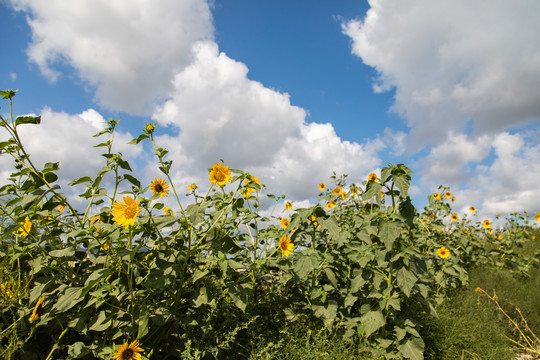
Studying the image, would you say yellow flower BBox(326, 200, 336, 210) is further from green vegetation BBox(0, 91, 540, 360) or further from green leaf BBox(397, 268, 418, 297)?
green leaf BBox(397, 268, 418, 297)

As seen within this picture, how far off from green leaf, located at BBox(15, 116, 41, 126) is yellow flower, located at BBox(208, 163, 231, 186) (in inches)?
39.8

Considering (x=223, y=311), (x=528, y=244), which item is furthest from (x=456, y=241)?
(x=223, y=311)

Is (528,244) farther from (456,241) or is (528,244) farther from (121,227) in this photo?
(121,227)

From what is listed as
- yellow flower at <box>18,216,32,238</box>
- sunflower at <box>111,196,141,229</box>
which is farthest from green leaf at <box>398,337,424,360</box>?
yellow flower at <box>18,216,32,238</box>

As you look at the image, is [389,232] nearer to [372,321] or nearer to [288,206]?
[372,321]

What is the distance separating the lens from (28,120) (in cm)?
181

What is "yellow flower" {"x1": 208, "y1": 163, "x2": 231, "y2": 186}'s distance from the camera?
209 cm

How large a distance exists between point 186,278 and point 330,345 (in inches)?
42.8

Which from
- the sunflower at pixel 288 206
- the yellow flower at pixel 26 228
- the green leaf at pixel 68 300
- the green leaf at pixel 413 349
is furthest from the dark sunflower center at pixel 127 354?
the sunflower at pixel 288 206

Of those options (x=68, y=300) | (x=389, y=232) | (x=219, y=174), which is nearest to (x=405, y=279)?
(x=389, y=232)

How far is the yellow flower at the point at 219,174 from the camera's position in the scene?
2086 mm

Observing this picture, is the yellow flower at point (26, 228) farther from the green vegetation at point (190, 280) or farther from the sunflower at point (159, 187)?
the sunflower at point (159, 187)

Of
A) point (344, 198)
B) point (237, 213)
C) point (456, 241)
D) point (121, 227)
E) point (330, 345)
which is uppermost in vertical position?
point (344, 198)

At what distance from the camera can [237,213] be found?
2.24 meters
